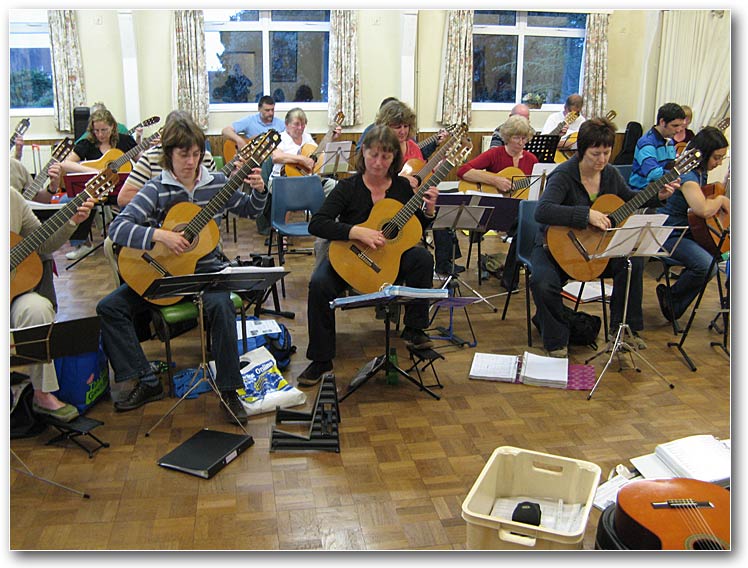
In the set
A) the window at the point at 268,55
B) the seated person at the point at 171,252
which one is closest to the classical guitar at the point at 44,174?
the seated person at the point at 171,252

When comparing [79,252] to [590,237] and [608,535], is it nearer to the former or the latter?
[590,237]

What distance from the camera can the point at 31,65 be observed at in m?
9.20

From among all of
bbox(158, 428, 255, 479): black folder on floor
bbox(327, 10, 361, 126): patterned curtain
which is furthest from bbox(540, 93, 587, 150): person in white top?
bbox(158, 428, 255, 479): black folder on floor

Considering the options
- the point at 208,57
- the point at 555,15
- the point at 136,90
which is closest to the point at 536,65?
the point at 555,15

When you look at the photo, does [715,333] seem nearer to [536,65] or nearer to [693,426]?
[693,426]

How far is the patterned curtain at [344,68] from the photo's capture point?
9.48 m

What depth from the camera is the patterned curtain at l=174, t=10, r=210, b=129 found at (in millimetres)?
9164

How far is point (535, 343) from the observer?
4297 mm

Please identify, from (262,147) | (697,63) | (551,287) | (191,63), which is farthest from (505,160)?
(191,63)

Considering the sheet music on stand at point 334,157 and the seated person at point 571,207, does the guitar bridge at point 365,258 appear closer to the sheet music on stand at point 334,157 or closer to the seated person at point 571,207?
the seated person at point 571,207

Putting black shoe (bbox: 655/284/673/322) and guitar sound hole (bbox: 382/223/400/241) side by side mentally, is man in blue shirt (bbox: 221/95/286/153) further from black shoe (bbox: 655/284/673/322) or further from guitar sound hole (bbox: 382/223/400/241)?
black shoe (bbox: 655/284/673/322)

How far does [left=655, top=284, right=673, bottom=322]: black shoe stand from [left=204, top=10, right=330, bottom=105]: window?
257 inches

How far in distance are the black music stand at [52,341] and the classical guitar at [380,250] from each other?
1385 millimetres

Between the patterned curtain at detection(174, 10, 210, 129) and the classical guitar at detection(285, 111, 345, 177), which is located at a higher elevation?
the patterned curtain at detection(174, 10, 210, 129)
